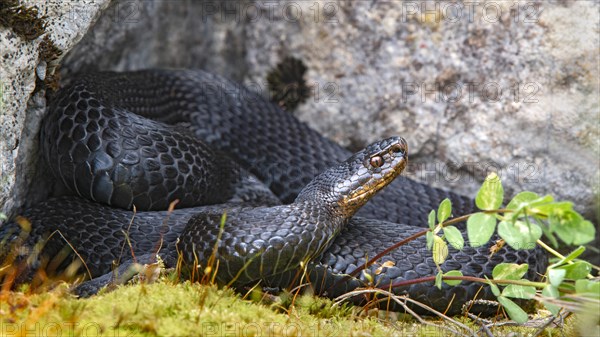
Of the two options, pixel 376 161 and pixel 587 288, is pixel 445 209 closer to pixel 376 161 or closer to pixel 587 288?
pixel 587 288

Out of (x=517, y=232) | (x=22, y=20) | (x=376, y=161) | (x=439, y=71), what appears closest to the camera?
(x=517, y=232)

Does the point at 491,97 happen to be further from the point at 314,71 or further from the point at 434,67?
the point at 314,71

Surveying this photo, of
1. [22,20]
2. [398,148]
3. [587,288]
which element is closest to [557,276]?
[587,288]

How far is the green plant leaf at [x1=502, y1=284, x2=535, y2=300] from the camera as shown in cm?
375

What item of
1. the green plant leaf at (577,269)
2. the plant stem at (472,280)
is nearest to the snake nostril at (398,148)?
the plant stem at (472,280)

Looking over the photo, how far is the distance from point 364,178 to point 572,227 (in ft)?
6.00

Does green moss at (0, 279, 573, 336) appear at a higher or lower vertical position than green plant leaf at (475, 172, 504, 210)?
lower

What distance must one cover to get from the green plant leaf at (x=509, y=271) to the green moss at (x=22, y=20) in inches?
136

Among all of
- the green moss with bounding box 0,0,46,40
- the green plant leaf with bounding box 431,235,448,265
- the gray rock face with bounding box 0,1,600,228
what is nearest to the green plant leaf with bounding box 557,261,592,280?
the green plant leaf with bounding box 431,235,448,265

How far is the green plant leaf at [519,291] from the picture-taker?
3754 millimetres

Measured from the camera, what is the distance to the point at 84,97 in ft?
16.9

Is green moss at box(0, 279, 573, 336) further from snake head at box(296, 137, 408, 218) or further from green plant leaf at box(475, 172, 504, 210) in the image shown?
green plant leaf at box(475, 172, 504, 210)

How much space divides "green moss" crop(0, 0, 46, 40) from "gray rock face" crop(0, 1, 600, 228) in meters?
0.74

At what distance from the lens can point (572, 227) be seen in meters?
3.35
